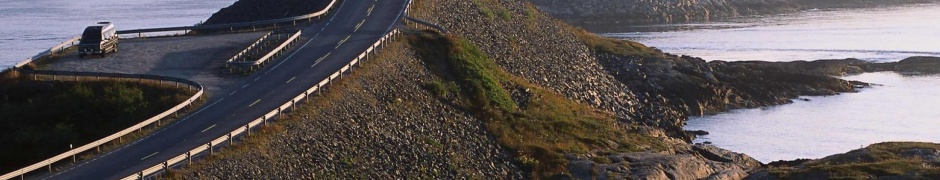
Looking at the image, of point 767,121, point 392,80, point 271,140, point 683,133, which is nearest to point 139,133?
point 271,140

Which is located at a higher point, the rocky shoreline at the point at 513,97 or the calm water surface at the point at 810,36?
the rocky shoreline at the point at 513,97

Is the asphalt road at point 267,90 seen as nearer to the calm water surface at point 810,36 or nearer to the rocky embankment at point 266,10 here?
the rocky embankment at point 266,10

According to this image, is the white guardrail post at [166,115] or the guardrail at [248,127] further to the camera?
the guardrail at [248,127]

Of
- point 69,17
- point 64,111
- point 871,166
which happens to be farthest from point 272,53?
point 69,17

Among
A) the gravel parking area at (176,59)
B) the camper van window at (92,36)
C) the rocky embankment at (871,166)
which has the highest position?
the camper van window at (92,36)

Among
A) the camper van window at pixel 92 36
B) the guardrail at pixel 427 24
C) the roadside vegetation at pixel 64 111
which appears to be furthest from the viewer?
the guardrail at pixel 427 24

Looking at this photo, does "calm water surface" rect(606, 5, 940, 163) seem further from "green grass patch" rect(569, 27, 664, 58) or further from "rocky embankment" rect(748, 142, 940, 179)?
"green grass patch" rect(569, 27, 664, 58)

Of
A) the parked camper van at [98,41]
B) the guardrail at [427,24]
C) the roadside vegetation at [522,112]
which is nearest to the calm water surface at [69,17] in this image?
the guardrail at [427,24]

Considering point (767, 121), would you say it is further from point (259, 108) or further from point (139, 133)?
point (139, 133)
